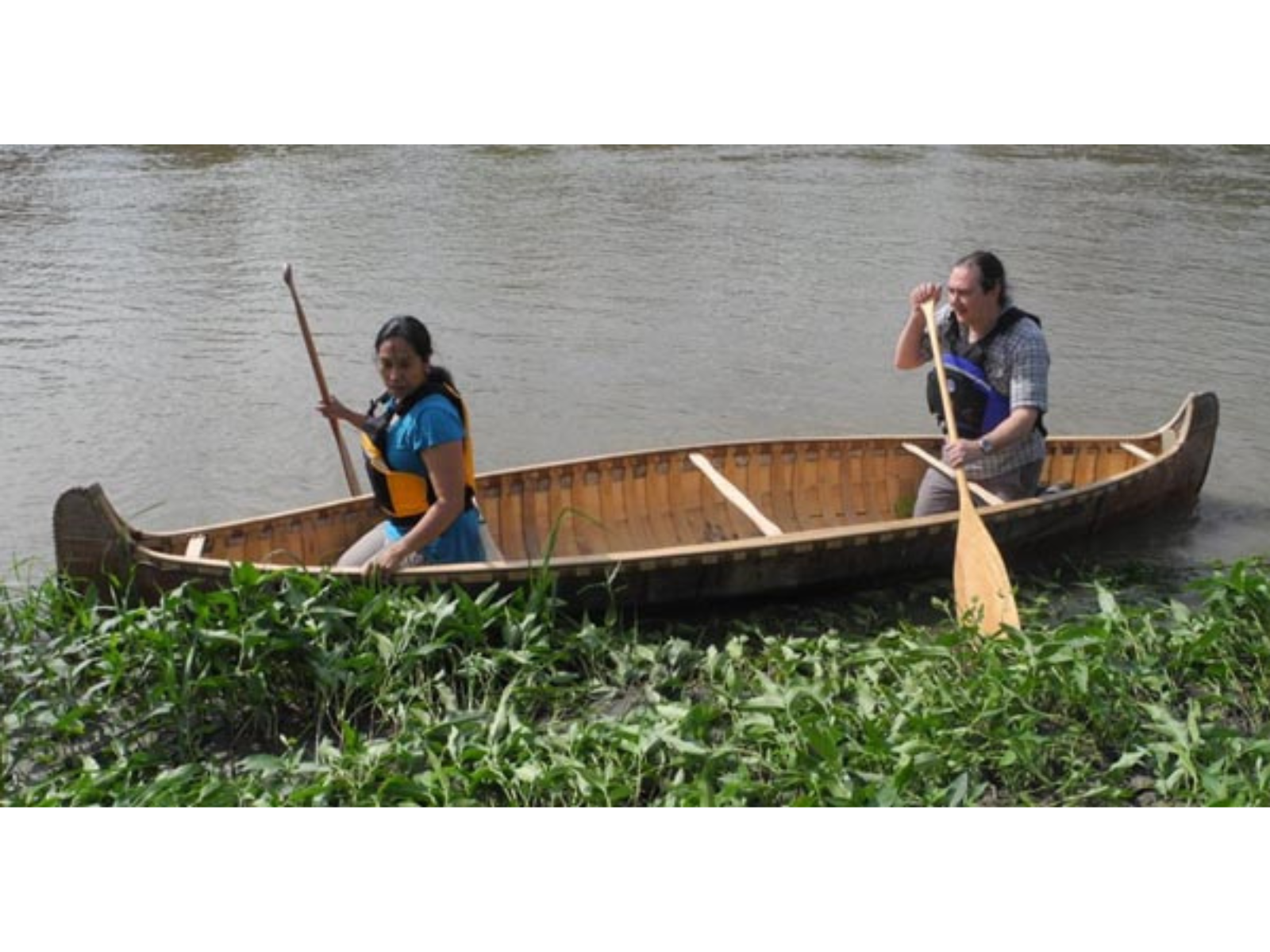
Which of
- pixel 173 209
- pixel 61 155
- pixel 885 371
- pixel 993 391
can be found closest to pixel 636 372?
pixel 885 371

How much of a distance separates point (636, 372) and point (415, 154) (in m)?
7.78

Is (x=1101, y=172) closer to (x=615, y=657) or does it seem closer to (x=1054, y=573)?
(x=1054, y=573)

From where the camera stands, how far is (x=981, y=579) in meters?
5.27

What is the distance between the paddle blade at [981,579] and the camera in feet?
16.6

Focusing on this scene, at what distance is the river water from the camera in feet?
26.5

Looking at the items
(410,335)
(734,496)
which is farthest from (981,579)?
(410,335)

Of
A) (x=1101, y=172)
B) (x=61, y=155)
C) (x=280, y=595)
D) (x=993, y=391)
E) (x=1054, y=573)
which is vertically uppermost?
(x=61, y=155)

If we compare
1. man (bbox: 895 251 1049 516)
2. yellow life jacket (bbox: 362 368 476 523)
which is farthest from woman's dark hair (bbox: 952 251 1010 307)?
yellow life jacket (bbox: 362 368 476 523)

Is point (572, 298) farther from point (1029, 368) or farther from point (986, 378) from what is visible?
point (1029, 368)

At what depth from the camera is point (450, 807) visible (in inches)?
152

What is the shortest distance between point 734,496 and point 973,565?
1135 mm

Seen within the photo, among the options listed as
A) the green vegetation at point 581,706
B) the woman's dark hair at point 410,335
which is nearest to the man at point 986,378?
the green vegetation at point 581,706

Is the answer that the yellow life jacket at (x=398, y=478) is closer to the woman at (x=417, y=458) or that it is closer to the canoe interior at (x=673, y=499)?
the woman at (x=417, y=458)

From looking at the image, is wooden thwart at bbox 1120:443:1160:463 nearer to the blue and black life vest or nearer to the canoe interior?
the canoe interior
